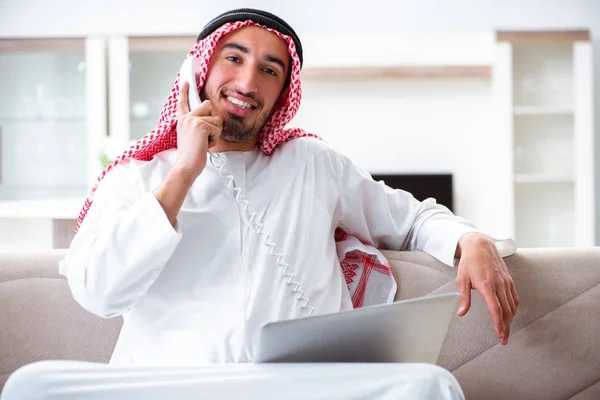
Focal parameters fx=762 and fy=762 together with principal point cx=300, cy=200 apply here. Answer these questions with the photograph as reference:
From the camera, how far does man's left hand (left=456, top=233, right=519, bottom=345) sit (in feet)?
5.03

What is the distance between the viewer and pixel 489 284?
1540 millimetres

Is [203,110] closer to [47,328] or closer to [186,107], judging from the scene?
[186,107]

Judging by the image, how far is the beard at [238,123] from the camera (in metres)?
1.75

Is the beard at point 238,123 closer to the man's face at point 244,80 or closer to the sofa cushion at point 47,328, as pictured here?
the man's face at point 244,80

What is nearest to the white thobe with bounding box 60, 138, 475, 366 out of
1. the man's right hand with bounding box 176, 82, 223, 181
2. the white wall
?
the man's right hand with bounding box 176, 82, 223, 181

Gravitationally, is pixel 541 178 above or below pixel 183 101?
below

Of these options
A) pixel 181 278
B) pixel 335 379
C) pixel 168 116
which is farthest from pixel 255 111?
pixel 335 379

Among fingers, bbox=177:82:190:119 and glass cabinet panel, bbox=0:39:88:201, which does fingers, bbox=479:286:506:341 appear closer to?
fingers, bbox=177:82:190:119

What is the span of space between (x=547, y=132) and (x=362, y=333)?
434 centimetres

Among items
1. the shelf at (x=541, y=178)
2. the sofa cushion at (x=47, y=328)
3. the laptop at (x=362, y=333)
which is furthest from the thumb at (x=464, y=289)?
the shelf at (x=541, y=178)

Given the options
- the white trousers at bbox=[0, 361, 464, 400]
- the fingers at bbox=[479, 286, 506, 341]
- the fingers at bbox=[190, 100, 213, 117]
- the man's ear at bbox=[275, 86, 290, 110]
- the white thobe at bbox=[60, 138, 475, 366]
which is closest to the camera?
the white trousers at bbox=[0, 361, 464, 400]

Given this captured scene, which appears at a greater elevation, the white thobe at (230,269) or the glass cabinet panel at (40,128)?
the glass cabinet panel at (40,128)

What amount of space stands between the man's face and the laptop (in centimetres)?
74

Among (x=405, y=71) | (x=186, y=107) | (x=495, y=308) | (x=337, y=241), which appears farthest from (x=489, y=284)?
(x=405, y=71)
